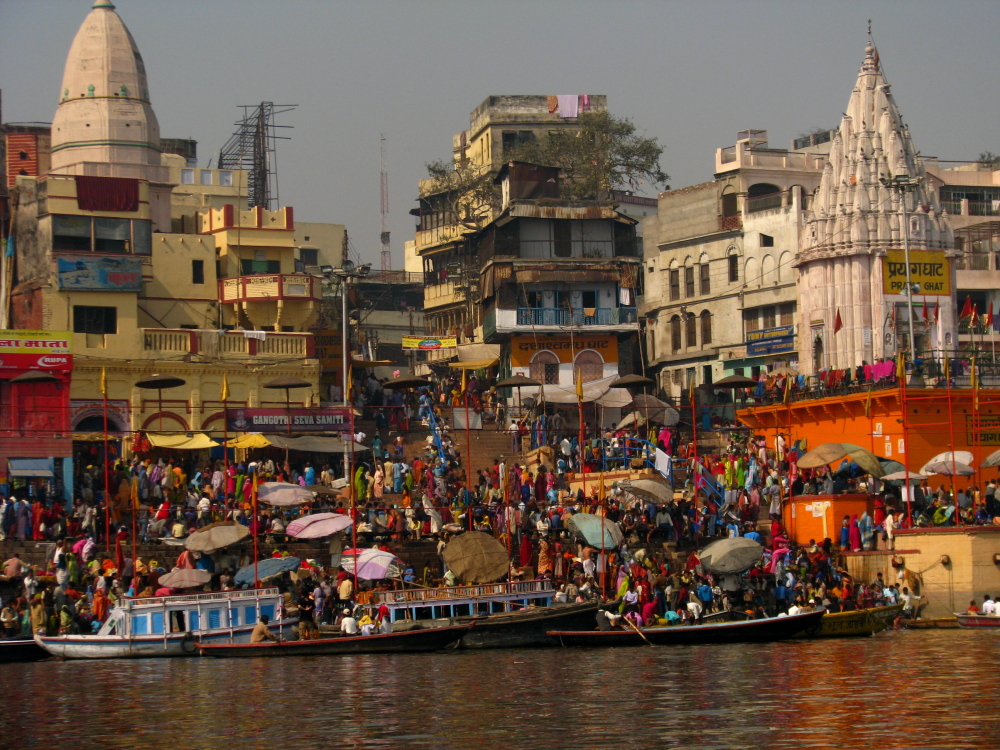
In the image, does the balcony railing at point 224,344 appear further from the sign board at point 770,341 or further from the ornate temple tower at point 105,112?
the sign board at point 770,341

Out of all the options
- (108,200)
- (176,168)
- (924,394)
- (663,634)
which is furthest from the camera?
(176,168)

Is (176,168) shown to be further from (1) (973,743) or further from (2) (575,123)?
(1) (973,743)

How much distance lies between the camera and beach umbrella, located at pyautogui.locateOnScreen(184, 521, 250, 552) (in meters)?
33.6

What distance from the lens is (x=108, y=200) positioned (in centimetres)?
4841

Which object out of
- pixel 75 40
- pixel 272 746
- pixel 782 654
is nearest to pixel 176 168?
pixel 75 40

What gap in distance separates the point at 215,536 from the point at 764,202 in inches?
1305

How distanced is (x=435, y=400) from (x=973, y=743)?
34.1 meters

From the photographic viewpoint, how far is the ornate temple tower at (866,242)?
162ft

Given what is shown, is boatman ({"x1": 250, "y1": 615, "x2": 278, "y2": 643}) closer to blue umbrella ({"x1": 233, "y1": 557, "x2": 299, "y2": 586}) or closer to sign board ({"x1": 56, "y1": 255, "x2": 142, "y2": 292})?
blue umbrella ({"x1": 233, "y1": 557, "x2": 299, "y2": 586})

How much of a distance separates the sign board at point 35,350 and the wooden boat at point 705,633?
731 inches

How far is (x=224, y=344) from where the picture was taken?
4775 centimetres

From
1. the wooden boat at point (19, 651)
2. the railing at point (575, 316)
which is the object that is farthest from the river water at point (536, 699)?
the railing at point (575, 316)

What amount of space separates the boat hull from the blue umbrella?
131 centimetres

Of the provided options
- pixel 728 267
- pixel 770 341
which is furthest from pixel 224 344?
pixel 728 267
